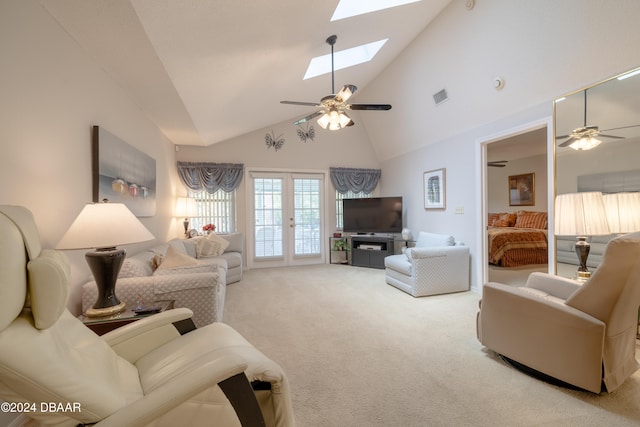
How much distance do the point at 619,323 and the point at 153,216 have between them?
457cm


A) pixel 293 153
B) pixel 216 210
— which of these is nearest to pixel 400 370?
pixel 216 210

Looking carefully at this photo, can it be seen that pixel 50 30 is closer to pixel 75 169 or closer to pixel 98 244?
pixel 75 169

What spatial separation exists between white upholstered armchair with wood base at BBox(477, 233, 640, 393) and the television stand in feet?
11.0

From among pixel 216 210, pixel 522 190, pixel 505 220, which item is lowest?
pixel 505 220

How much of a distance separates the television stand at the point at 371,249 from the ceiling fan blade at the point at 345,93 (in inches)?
122

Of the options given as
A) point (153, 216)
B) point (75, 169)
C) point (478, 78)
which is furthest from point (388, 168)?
point (75, 169)

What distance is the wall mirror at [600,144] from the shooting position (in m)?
2.37

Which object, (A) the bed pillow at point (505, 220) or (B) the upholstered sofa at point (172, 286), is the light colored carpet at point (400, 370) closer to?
(B) the upholstered sofa at point (172, 286)

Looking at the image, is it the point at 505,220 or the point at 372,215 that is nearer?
the point at 372,215

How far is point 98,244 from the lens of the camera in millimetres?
1610

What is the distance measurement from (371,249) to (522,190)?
4544 mm

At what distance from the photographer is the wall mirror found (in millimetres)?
2373

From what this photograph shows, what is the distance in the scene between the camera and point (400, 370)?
203 centimetres

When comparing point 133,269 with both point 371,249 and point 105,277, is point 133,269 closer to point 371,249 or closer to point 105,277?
point 105,277
